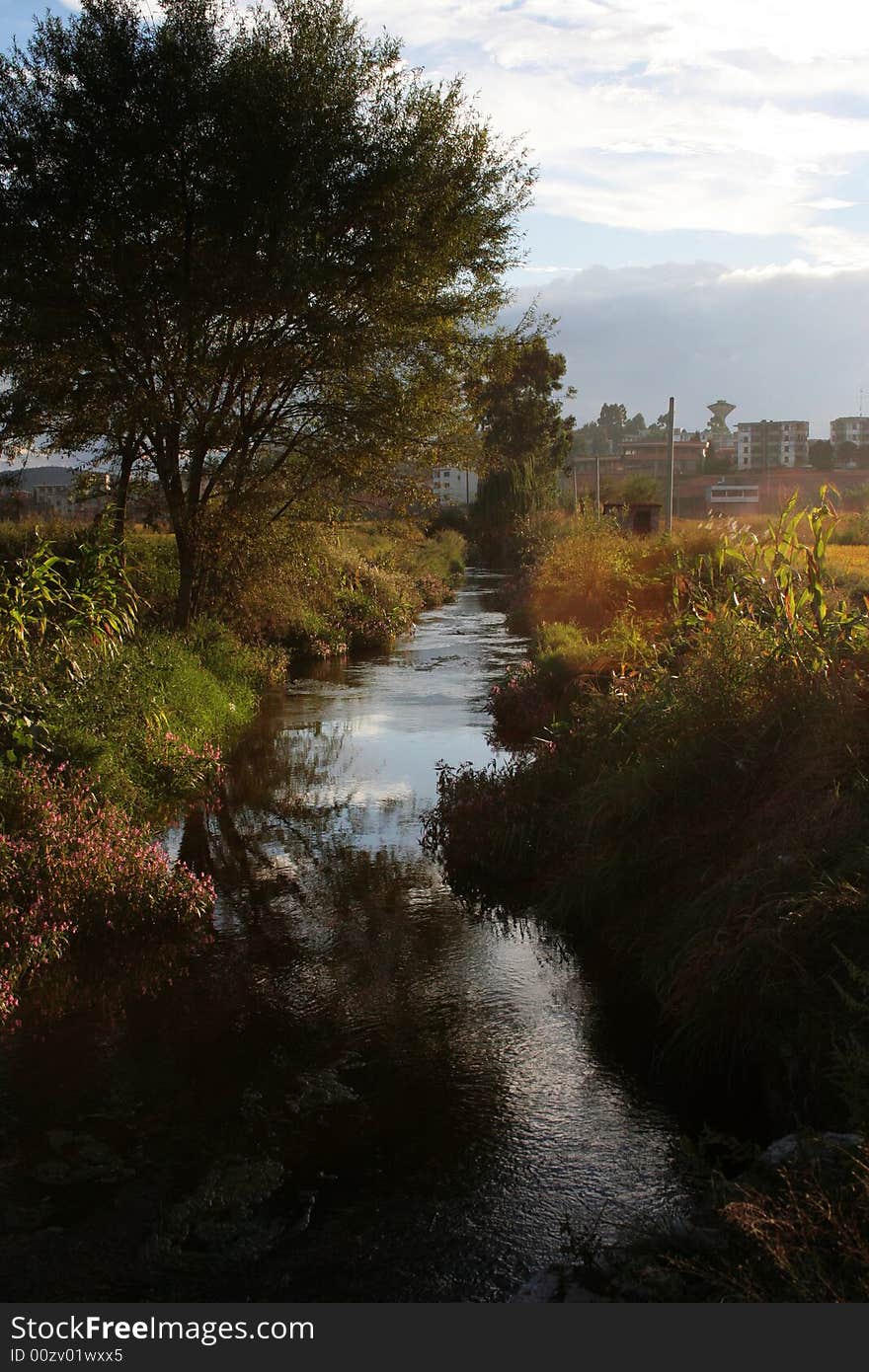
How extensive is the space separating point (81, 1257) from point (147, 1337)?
2.14 ft

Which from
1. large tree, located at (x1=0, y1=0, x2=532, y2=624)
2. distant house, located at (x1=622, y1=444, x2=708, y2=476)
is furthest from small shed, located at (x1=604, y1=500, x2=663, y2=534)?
distant house, located at (x1=622, y1=444, x2=708, y2=476)

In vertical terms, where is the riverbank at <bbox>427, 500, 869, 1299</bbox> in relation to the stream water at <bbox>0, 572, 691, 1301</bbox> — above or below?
above

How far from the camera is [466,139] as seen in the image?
1617 centimetres

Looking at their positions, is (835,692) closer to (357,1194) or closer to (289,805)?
(357,1194)

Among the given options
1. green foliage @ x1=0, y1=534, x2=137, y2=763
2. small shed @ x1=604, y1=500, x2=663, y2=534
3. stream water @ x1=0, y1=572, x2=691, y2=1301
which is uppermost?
small shed @ x1=604, y1=500, x2=663, y2=534

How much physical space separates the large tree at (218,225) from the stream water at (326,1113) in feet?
29.1

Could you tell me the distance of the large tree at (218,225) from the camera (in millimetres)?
14711

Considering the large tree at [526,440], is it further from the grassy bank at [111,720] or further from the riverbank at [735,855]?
the riverbank at [735,855]

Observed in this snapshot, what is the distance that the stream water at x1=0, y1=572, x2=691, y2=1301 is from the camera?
4246 millimetres

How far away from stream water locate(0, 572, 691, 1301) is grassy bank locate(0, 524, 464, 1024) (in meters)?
0.47

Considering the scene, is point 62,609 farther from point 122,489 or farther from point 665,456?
point 665,456

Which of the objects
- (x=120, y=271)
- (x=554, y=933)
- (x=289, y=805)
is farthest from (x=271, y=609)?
(x=554, y=933)

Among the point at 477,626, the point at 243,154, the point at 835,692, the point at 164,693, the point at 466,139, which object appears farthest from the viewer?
the point at 477,626

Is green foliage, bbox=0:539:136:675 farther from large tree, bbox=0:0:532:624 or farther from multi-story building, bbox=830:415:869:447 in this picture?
multi-story building, bbox=830:415:869:447
